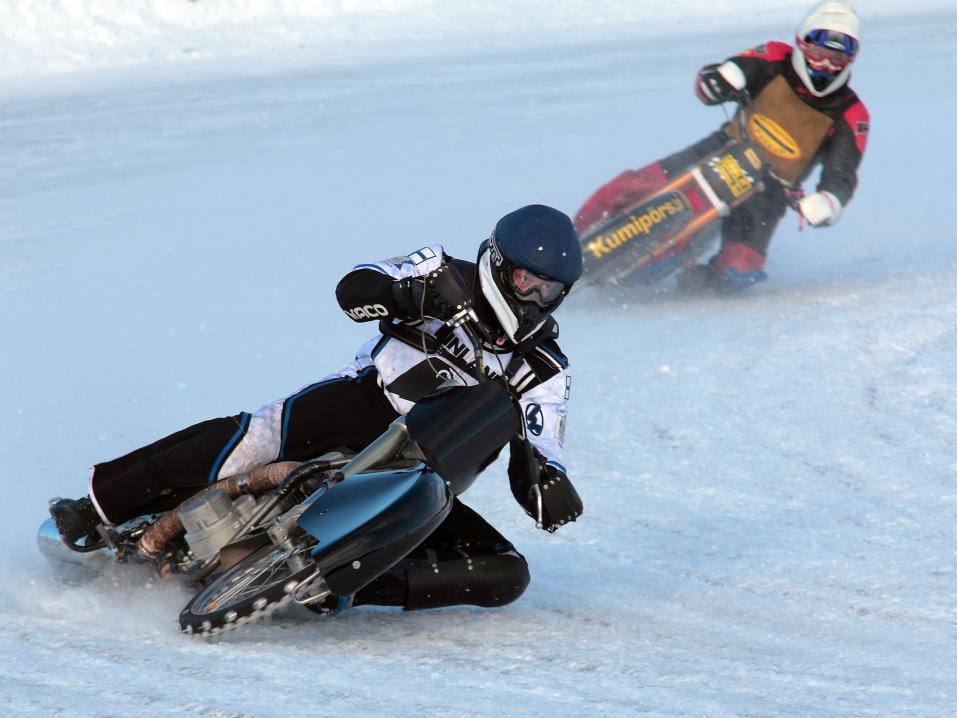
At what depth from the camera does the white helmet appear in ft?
28.1

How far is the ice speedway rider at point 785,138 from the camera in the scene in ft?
28.4

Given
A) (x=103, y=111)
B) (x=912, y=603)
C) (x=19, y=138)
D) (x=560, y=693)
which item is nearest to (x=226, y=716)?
(x=560, y=693)

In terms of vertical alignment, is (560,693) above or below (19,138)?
below

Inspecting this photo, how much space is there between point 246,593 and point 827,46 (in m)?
6.34

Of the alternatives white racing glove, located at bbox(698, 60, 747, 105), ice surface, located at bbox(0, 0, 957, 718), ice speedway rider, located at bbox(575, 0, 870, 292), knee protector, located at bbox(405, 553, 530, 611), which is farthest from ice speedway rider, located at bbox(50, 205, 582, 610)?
white racing glove, located at bbox(698, 60, 747, 105)

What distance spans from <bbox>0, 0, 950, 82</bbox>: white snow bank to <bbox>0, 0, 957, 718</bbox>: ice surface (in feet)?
0.19

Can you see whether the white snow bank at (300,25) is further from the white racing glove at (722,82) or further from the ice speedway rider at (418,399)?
the ice speedway rider at (418,399)

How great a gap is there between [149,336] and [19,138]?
14.5 feet

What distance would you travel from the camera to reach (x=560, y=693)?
342 centimetres

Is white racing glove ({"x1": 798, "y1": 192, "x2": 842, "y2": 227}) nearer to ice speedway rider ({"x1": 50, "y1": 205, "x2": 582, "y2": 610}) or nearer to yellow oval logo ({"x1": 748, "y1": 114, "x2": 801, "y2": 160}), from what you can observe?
yellow oval logo ({"x1": 748, "y1": 114, "x2": 801, "y2": 160})

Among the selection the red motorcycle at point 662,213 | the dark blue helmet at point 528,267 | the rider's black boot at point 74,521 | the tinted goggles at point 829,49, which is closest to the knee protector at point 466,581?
the dark blue helmet at point 528,267

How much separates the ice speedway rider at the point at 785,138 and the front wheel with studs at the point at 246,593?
5.18m

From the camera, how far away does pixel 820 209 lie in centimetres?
864

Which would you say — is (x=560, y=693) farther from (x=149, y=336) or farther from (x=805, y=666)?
(x=149, y=336)
